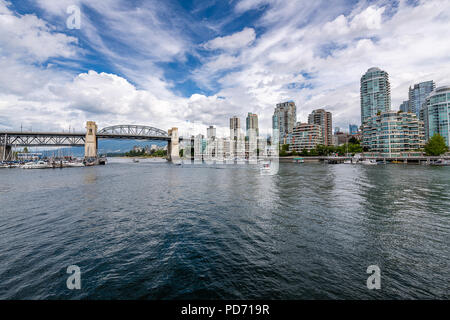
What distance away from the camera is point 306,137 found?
158 meters

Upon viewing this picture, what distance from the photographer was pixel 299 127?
538 ft

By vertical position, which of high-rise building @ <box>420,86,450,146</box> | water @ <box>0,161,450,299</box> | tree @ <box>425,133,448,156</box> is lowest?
water @ <box>0,161,450,299</box>

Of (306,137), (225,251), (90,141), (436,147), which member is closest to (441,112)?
(436,147)

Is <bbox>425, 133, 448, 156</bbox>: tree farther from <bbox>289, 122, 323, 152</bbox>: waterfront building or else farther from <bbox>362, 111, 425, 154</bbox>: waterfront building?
<bbox>289, 122, 323, 152</bbox>: waterfront building

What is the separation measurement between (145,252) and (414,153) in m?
132

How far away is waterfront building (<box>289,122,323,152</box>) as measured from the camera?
514 ft

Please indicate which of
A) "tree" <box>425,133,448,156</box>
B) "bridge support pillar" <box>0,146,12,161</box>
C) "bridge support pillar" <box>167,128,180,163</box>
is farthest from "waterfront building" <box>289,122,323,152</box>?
"bridge support pillar" <box>0,146,12,161</box>

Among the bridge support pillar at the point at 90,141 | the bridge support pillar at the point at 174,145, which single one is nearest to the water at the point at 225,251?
the bridge support pillar at the point at 90,141

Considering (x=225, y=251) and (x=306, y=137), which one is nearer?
(x=225, y=251)

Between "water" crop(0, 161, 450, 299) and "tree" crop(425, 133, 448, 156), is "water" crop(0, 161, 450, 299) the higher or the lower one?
the lower one

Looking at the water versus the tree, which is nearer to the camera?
the water

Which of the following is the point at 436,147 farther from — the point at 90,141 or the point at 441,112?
the point at 90,141

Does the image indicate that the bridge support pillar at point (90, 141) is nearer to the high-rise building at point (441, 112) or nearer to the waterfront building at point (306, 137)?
the waterfront building at point (306, 137)
